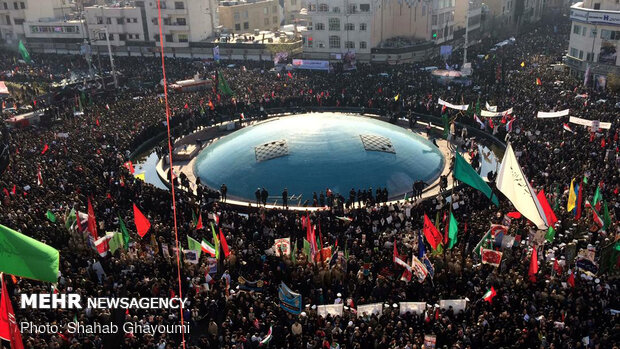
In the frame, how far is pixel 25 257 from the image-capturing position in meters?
17.3

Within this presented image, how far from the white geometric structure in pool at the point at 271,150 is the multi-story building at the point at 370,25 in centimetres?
4178

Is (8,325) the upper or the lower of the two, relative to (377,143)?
upper

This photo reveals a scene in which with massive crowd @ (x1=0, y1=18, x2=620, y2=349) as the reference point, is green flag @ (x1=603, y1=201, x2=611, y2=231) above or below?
above

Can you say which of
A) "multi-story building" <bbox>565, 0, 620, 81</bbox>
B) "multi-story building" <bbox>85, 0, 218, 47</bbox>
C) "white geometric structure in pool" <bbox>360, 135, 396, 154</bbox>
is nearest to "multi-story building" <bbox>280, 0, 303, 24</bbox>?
"multi-story building" <bbox>85, 0, 218, 47</bbox>

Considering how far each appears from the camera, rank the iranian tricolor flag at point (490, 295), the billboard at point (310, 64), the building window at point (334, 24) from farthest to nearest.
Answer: the building window at point (334, 24)
the billboard at point (310, 64)
the iranian tricolor flag at point (490, 295)

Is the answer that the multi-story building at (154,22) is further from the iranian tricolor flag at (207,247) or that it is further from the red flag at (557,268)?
the red flag at (557,268)

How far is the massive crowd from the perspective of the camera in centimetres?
1891

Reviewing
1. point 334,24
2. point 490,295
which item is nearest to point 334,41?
point 334,24

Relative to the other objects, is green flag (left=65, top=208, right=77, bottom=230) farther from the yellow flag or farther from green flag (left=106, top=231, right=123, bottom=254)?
the yellow flag

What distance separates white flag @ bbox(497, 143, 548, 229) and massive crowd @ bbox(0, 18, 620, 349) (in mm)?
1918

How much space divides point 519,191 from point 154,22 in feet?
246

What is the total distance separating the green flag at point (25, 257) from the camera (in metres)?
17.0

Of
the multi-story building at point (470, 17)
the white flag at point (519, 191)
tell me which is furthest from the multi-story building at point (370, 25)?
the white flag at point (519, 191)

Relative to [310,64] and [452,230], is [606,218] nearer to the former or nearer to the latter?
[452,230]
